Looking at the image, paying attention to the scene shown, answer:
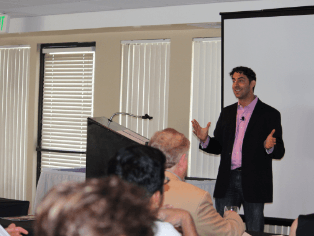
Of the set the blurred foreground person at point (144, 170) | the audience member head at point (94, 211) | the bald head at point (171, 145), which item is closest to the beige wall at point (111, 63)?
the bald head at point (171, 145)

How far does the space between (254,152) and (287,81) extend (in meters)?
1.01

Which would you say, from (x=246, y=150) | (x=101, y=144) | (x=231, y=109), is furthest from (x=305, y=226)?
(x=231, y=109)

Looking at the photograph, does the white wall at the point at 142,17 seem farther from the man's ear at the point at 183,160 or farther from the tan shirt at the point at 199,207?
the tan shirt at the point at 199,207

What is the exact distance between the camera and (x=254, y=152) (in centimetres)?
332

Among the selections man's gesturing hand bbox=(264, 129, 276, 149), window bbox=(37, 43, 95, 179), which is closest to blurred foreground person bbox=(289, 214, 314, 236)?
man's gesturing hand bbox=(264, 129, 276, 149)

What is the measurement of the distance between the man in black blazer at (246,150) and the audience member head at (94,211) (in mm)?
2607

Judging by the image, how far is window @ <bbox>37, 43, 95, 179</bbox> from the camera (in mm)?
6145

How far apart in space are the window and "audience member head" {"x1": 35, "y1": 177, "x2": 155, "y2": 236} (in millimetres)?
5494

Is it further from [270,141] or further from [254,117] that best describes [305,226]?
[254,117]

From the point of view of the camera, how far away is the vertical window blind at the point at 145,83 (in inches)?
221

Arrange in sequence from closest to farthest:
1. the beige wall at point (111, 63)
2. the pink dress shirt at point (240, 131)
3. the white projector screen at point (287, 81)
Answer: the pink dress shirt at point (240, 131) → the white projector screen at point (287, 81) → the beige wall at point (111, 63)

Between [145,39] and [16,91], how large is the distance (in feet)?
7.62

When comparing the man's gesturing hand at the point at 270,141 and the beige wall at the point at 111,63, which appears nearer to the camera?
the man's gesturing hand at the point at 270,141

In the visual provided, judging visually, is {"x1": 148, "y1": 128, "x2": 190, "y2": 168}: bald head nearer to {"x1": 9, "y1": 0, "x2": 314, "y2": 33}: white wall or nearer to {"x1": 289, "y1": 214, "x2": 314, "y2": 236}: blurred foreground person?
{"x1": 289, "y1": 214, "x2": 314, "y2": 236}: blurred foreground person
